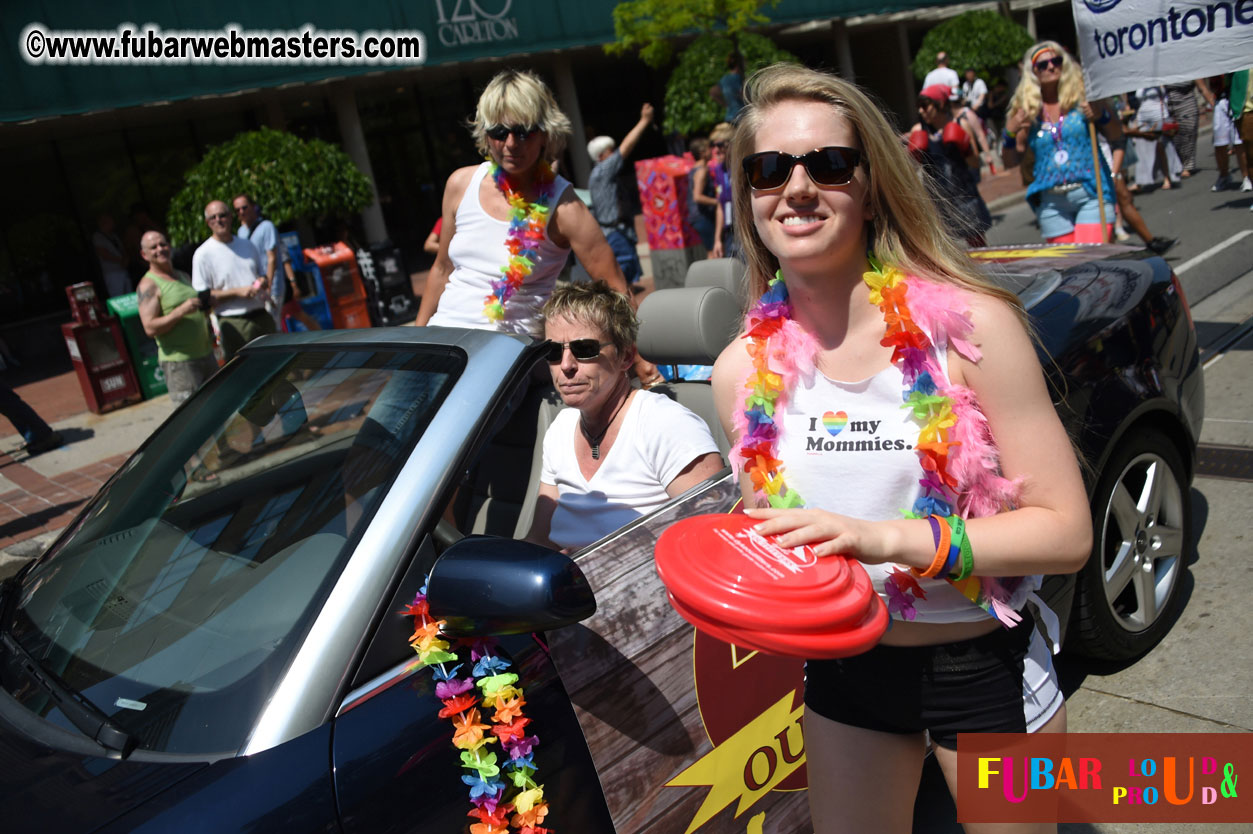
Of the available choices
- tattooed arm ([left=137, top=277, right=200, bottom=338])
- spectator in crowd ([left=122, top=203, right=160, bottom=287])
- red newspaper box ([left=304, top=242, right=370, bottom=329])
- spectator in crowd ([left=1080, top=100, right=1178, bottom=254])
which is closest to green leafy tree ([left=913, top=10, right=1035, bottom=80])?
spectator in crowd ([left=1080, top=100, right=1178, bottom=254])

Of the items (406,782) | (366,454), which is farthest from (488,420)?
(406,782)

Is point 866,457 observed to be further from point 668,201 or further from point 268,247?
point 668,201

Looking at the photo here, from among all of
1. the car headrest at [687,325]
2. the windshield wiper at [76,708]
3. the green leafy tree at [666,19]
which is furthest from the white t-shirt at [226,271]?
the green leafy tree at [666,19]

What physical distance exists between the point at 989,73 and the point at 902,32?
4.65m

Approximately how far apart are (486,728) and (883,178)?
3.94ft

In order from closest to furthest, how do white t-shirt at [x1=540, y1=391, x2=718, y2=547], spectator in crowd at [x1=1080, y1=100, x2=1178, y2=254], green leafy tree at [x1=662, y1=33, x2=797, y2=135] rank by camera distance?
white t-shirt at [x1=540, y1=391, x2=718, y2=547]
spectator in crowd at [x1=1080, y1=100, x2=1178, y2=254]
green leafy tree at [x1=662, y1=33, x2=797, y2=135]

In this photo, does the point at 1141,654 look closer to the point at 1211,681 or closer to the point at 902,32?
the point at 1211,681

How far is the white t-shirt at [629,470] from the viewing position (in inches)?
104

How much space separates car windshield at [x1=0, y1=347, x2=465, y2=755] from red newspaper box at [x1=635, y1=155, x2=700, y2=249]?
881 cm

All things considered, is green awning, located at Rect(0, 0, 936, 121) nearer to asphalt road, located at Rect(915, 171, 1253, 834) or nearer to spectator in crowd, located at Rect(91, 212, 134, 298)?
spectator in crowd, located at Rect(91, 212, 134, 298)

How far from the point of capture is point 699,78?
15672 millimetres

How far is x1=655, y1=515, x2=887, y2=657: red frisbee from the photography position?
137cm

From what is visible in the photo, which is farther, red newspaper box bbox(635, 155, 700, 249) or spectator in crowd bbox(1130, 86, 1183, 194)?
spectator in crowd bbox(1130, 86, 1183, 194)

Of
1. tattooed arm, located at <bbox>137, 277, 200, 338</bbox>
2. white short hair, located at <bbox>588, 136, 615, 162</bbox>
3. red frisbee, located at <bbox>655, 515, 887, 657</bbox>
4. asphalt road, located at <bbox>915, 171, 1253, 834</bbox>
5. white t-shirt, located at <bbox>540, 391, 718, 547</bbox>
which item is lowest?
asphalt road, located at <bbox>915, 171, 1253, 834</bbox>
